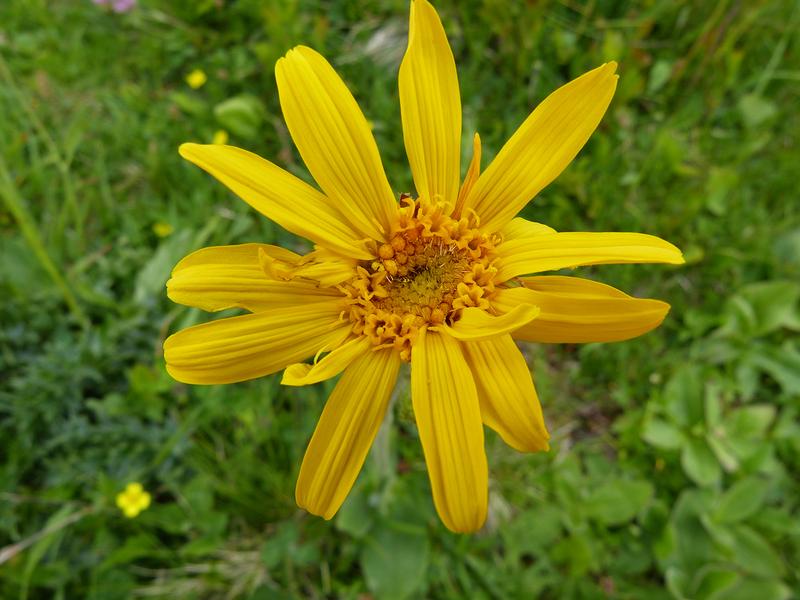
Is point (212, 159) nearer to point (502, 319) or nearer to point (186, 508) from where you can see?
point (502, 319)

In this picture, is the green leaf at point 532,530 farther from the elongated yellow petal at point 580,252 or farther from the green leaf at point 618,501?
the elongated yellow petal at point 580,252

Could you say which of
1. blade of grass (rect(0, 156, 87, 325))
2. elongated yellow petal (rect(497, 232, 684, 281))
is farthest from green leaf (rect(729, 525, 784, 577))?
blade of grass (rect(0, 156, 87, 325))

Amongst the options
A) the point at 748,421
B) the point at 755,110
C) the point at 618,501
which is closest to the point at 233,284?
the point at 618,501

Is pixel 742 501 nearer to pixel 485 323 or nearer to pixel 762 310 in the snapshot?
pixel 762 310

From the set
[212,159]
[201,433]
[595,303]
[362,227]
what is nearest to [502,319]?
[595,303]

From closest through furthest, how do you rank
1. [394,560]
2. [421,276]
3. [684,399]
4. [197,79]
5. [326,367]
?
[326,367]
[421,276]
[394,560]
[684,399]
[197,79]

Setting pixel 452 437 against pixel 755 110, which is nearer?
pixel 452 437

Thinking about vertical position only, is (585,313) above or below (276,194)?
below
